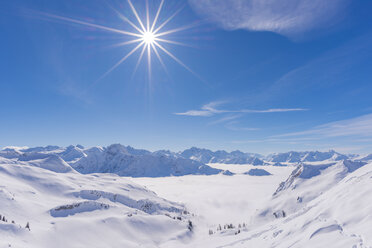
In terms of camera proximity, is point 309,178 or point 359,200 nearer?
point 359,200

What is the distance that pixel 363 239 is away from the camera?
12836 mm

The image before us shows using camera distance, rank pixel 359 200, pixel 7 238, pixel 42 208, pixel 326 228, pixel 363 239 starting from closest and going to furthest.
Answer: pixel 363 239, pixel 326 228, pixel 359 200, pixel 7 238, pixel 42 208

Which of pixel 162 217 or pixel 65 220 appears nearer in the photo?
pixel 65 220

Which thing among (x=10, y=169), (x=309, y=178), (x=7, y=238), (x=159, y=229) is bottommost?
(x=159, y=229)

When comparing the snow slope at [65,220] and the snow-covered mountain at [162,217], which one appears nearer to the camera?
the snow-covered mountain at [162,217]

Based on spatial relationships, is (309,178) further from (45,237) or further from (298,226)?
(45,237)

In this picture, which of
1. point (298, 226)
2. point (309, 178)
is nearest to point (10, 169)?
point (298, 226)

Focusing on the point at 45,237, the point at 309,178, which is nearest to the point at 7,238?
the point at 45,237

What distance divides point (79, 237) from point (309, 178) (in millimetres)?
143941

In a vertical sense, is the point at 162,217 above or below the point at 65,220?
below

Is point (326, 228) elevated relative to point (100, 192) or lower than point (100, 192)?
lower

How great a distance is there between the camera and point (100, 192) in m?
114

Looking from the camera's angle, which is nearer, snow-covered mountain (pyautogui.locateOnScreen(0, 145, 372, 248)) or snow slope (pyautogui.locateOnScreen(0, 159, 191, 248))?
snow-covered mountain (pyautogui.locateOnScreen(0, 145, 372, 248))

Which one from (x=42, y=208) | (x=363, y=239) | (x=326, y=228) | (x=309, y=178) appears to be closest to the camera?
(x=363, y=239)
